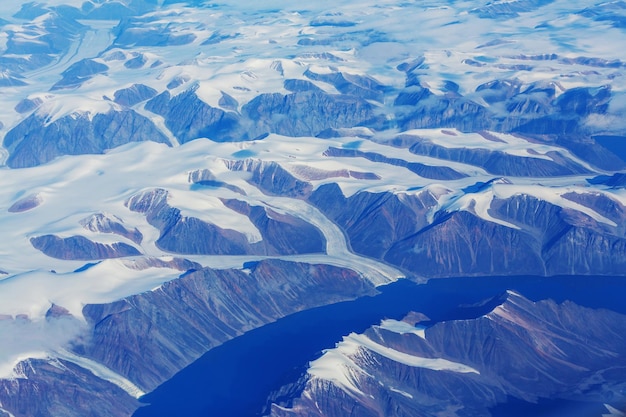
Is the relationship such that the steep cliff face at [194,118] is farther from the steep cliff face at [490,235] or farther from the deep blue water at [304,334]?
the deep blue water at [304,334]

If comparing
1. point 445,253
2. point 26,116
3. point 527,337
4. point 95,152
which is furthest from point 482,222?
point 26,116

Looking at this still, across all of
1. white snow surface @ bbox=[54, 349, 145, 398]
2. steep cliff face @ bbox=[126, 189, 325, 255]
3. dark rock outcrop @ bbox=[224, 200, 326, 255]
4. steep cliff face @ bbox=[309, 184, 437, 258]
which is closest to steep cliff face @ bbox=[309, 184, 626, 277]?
steep cliff face @ bbox=[309, 184, 437, 258]

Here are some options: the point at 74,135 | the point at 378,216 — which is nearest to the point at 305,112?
the point at 74,135

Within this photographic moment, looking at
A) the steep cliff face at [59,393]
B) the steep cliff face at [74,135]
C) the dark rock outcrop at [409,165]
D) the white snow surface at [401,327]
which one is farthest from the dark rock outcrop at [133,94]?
the white snow surface at [401,327]

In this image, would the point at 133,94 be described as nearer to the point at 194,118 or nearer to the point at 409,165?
the point at 194,118

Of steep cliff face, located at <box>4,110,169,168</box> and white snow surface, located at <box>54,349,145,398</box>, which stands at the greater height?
white snow surface, located at <box>54,349,145,398</box>

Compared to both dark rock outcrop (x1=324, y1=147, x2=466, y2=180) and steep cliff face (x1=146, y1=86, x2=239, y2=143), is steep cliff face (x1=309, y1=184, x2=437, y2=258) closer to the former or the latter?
dark rock outcrop (x1=324, y1=147, x2=466, y2=180)

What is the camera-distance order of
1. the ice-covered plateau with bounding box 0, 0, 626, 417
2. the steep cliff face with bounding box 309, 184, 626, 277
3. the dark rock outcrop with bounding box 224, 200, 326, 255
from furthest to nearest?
1. the dark rock outcrop with bounding box 224, 200, 326, 255
2. the steep cliff face with bounding box 309, 184, 626, 277
3. the ice-covered plateau with bounding box 0, 0, 626, 417
